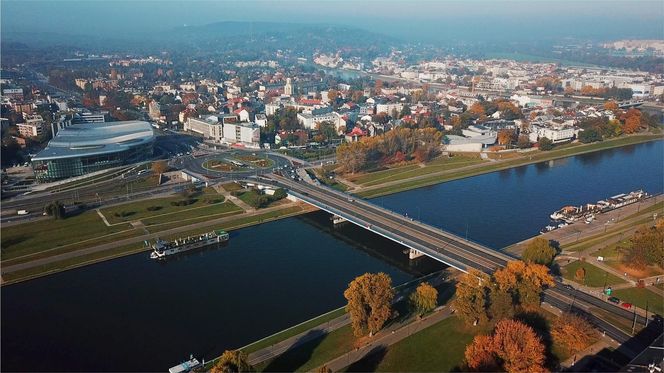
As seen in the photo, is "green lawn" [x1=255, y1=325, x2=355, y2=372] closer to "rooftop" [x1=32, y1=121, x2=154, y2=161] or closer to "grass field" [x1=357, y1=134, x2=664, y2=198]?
"grass field" [x1=357, y1=134, x2=664, y2=198]

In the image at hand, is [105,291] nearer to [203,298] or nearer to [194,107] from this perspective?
[203,298]

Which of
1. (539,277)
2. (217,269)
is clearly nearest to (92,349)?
(217,269)

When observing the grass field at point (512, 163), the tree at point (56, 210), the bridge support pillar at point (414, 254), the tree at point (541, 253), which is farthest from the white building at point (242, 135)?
the tree at point (541, 253)

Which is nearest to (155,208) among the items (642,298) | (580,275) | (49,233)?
(49,233)

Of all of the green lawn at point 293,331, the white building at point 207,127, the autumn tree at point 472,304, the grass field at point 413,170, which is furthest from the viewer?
the white building at point 207,127

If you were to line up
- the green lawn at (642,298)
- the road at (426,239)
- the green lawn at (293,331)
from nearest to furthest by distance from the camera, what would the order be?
the green lawn at (293,331), the green lawn at (642,298), the road at (426,239)

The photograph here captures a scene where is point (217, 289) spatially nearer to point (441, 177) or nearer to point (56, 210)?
point (56, 210)

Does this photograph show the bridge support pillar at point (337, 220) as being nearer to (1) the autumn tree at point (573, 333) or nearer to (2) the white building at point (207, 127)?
(1) the autumn tree at point (573, 333)
